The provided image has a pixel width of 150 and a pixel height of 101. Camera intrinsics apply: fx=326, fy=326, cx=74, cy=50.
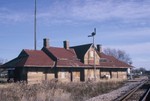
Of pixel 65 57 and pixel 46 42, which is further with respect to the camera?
pixel 46 42

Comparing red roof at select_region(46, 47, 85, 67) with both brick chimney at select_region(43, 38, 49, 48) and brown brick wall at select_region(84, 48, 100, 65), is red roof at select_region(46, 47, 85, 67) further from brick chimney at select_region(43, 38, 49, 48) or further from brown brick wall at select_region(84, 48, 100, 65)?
brown brick wall at select_region(84, 48, 100, 65)

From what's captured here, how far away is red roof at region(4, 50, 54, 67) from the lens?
43922 millimetres

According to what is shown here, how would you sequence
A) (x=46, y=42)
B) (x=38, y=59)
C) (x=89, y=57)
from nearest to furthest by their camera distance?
(x=38, y=59), (x=46, y=42), (x=89, y=57)

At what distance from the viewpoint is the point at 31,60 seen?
4522cm

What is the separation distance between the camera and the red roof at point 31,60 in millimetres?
43922

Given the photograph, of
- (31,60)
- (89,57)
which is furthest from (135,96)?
(89,57)

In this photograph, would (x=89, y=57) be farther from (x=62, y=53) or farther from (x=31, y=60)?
(x=31, y=60)

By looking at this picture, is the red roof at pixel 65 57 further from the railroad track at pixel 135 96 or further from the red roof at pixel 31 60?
the railroad track at pixel 135 96

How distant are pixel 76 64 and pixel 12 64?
1045 centimetres

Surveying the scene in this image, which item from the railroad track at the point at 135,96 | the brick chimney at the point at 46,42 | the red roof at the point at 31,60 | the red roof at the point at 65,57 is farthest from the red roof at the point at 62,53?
the railroad track at the point at 135,96

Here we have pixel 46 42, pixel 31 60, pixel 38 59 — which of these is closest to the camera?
pixel 31 60

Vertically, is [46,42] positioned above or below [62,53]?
above

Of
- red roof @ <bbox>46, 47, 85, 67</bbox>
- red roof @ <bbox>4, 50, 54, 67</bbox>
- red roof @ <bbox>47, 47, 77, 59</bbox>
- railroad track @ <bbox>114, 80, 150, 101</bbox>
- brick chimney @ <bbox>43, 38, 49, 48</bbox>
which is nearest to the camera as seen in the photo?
railroad track @ <bbox>114, 80, 150, 101</bbox>

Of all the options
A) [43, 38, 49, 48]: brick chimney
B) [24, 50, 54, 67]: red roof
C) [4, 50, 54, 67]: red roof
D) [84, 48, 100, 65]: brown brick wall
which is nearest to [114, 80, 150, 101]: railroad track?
[4, 50, 54, 67]: red roof
